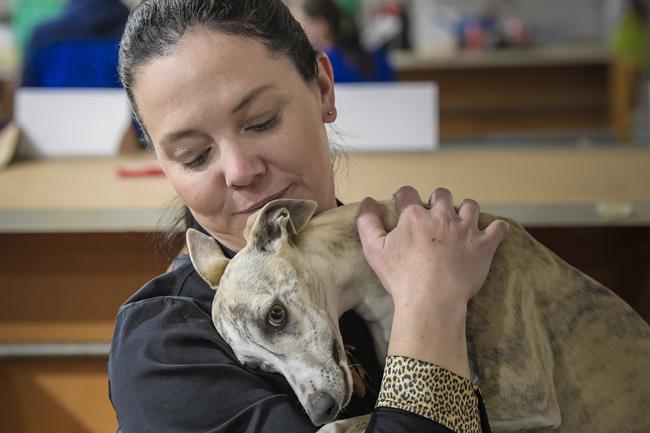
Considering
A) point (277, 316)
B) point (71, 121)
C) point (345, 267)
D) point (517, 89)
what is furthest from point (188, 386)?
point (517, 89)

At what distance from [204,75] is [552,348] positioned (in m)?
0.55

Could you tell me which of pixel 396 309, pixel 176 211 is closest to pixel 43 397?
pixel 176 211

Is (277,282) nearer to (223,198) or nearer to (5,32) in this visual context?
(223,198)

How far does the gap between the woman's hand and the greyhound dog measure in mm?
61

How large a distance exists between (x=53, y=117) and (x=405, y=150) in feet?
3.82

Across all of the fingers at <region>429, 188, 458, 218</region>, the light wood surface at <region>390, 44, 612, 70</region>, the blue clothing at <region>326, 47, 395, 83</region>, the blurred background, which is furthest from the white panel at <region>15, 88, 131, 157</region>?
the light wood surface at <region>390, 44, 612, 70</region>

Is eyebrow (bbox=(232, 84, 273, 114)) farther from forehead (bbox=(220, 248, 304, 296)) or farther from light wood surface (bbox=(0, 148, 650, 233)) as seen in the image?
light wood surface (bbox=(0, 148, 650, 233))

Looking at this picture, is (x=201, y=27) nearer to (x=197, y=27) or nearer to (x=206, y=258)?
(x=197, y=27)

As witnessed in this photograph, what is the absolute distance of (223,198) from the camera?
1068 mm

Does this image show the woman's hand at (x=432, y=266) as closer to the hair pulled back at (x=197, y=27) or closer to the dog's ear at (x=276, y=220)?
the dog's ear at (x=276, y=220)

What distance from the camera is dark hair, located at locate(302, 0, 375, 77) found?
359cm

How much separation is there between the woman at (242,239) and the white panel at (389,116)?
1.60m

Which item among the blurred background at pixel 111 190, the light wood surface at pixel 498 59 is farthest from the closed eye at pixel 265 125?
the light wood surface at pixel 498 59

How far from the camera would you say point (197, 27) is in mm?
1035
